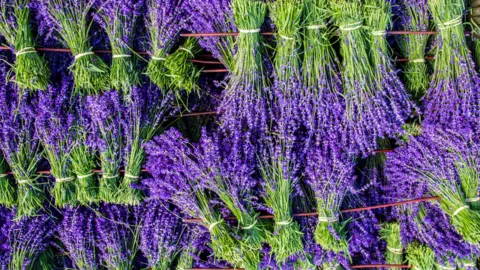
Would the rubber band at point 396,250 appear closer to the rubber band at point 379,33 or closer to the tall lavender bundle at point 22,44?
→ the rubber band at point 379,33

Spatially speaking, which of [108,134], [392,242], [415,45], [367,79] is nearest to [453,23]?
[415,45]

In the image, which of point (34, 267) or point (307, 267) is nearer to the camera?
point (307, 267)

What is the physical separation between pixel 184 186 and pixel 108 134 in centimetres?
43

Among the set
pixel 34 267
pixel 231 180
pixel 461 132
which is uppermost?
pixel 461 132

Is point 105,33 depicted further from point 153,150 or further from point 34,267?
point 34,267

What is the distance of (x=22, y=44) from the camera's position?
2.04m

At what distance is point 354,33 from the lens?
1.99 meters

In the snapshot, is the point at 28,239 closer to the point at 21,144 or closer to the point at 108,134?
the point at 21,144

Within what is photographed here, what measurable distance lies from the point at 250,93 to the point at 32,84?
959mm

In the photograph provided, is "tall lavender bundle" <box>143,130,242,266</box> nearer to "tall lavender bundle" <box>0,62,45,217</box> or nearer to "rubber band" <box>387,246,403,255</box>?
"tall lavender bundle" <box>0,62,45,217</box>

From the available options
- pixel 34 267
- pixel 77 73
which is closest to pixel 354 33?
pixel 77 73

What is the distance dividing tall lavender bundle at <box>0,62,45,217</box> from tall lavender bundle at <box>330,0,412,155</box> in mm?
1439

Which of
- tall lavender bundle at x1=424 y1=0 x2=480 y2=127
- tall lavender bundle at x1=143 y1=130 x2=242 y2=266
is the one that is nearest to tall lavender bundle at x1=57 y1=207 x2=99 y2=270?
tall lavender bundle at x1=143 y1=130 x2=242 y2=266

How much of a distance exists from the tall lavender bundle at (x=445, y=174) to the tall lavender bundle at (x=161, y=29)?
1.18m
